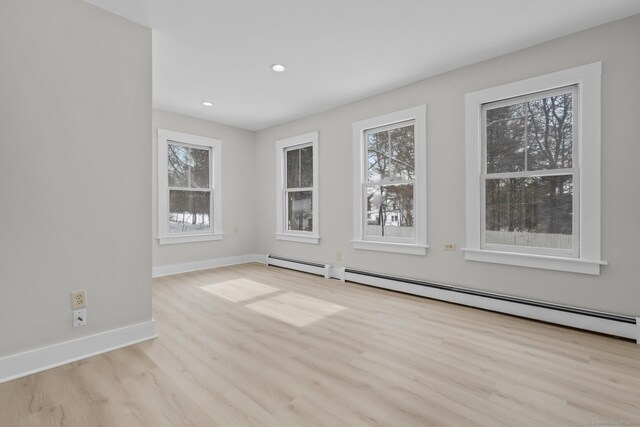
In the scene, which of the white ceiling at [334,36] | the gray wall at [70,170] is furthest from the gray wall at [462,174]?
the gray wall at [70,170]

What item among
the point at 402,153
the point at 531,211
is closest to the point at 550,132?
the point at 531,211

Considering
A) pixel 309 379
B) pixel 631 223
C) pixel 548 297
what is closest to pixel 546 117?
pixel 631 223

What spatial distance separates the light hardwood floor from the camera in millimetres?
1521

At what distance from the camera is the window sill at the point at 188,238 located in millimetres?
4681

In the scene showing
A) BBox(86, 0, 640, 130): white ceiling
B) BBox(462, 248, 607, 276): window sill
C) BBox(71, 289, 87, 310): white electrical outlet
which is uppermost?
BBox(86, 0, 640, 130): white ceiling

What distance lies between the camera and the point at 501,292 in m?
3.02

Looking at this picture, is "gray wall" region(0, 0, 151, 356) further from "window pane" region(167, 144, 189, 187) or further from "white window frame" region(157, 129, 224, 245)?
"window pane" region(167, 144, 189, 187)

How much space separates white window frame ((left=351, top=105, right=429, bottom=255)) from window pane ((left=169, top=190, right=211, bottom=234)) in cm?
267

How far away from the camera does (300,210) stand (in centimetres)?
522

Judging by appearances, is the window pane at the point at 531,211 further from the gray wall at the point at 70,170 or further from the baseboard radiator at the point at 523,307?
the gray wall at the point at 70,170

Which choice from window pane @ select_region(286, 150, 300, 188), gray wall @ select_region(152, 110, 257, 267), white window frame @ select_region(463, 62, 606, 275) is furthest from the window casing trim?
gray wall @ select_region(152, 110, 257, 267)

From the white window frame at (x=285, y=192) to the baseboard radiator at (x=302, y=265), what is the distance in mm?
344

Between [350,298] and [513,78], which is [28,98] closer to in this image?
[350,298]

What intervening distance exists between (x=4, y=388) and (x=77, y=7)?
251cm
